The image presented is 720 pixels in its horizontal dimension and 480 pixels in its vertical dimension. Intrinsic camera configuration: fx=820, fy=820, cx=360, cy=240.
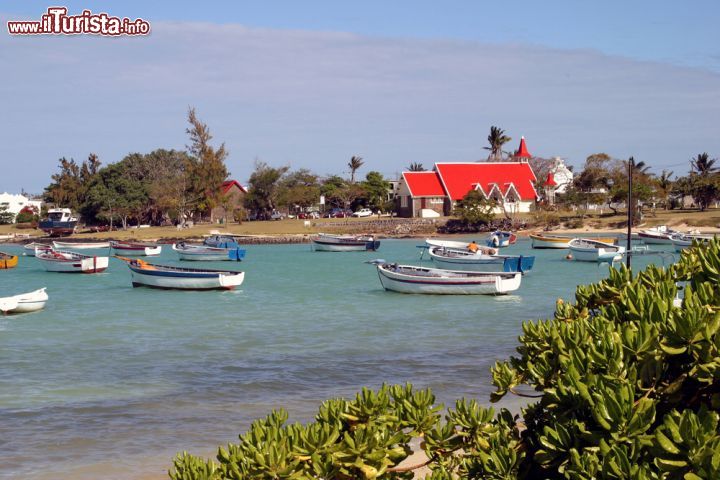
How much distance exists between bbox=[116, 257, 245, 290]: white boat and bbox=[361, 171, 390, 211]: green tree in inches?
2901

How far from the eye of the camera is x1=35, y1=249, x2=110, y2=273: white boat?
55594mm

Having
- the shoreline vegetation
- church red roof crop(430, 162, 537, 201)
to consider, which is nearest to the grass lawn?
the shoreline vegetation

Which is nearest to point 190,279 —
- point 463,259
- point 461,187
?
point 463,259

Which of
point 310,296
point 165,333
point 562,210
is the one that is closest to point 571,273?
point 310,296

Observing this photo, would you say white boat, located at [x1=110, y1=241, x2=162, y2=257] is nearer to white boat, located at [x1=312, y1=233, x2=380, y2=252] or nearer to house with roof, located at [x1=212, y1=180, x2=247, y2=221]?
white boat, located at [x1=312, y1=233, x2=380, y2=252]

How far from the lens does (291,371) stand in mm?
21453

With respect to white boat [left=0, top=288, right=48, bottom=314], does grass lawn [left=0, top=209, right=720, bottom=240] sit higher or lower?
higher

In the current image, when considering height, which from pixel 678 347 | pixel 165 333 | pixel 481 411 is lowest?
pixel 165 333

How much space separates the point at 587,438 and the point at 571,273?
4783cm

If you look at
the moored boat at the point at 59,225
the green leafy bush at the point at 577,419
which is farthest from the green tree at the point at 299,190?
the green leafy bush at the point at 577,419

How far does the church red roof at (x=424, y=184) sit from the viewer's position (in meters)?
100

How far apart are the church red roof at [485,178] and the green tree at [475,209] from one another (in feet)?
11.6

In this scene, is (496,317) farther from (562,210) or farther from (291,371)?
(562,210)

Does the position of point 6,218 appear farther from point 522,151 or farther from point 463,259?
point 463,259
